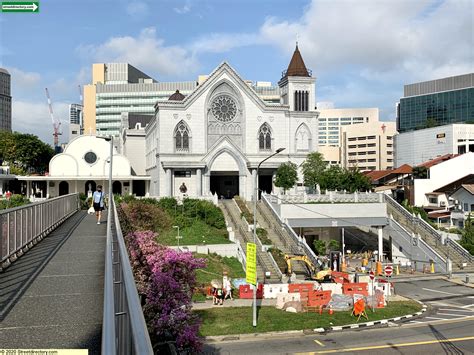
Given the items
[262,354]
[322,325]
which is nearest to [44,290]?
[262,354]

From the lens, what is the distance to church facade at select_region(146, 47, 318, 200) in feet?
205

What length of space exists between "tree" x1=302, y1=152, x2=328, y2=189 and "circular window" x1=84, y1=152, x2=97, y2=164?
99.8 ft

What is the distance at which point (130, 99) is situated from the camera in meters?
133

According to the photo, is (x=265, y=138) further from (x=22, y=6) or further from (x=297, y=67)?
(x=22, y=6)

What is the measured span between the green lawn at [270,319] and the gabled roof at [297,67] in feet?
164

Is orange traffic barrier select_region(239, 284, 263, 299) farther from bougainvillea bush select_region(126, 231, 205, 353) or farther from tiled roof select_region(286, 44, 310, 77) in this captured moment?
tiled roof select_region(286, 44, 310, 77)

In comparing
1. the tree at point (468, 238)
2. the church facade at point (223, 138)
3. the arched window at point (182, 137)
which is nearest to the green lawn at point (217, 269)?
the church facade at point (223, 138)

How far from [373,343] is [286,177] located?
1567 inches

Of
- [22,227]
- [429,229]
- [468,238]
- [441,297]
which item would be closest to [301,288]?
[441,297]

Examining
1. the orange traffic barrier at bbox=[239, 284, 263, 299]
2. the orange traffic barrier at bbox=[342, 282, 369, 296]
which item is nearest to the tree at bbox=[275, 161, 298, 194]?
the orange traffic barrier at bbox=[342, 282, 369, 296]

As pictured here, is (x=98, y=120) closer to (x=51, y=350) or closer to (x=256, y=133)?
(x=256, y=133)

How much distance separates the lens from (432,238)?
48156mm

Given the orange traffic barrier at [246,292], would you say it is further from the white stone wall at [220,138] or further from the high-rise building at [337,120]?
the high-rise building at [337,120]

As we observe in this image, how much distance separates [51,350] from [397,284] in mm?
36174
